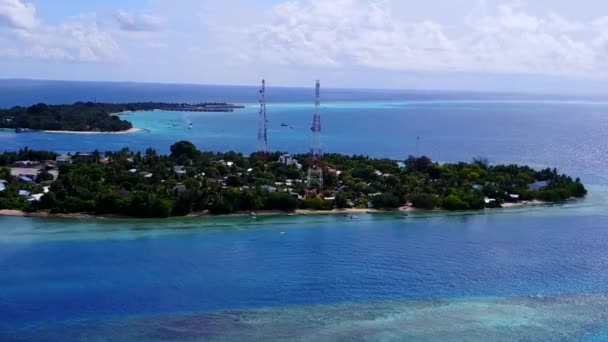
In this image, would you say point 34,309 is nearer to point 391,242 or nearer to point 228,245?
point 228,245

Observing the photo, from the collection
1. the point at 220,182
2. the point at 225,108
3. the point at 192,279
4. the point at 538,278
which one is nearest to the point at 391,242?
the point at 538,278

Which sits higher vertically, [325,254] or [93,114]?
[93,114]

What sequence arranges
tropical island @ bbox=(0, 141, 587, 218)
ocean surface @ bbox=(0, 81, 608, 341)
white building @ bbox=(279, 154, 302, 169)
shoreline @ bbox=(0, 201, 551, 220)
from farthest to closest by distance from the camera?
white building @ bbox=(279, 154, 302, 169) → tropical island @ bbox=(0, 141, 587, 218) → shoreline @ bbox=(0, 201, 551, 220) → ocean surface @ bbox=(0, 81, 608, 341)

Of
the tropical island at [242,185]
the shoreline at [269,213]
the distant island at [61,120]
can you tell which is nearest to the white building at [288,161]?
the tropical island at [242,185]

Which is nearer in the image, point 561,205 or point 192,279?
point 192,279

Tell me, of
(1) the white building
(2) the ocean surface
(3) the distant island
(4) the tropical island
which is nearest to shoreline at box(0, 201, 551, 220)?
(4) the tropical island

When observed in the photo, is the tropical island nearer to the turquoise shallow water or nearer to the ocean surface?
the ocean surface

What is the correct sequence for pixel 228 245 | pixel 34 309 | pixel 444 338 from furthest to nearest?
pixel 228 245
pixel 34 309
pixel 444 338

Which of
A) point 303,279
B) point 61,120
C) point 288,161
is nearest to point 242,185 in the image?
point 288,161
